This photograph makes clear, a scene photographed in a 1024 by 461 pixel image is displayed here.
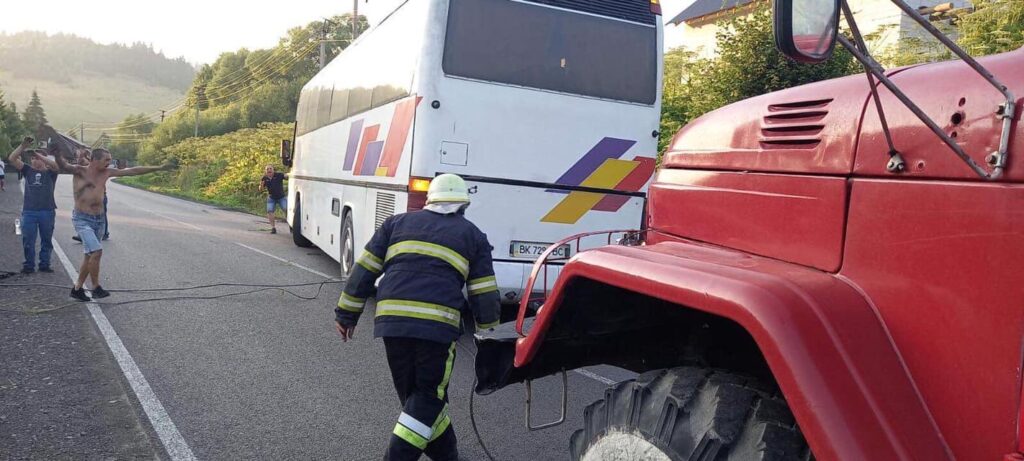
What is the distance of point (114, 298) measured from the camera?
8.41 m

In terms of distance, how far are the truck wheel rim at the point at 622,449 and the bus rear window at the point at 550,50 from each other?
5057 mm

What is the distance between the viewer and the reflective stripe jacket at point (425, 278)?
12.4 feet

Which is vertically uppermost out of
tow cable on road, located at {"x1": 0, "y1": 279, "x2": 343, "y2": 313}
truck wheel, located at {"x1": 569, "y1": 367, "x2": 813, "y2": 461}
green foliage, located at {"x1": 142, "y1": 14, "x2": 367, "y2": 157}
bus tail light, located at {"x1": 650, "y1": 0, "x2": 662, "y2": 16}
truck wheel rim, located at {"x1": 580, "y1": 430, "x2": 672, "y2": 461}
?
green foliage, located at {"x1": 142, "y1": 14, "x2": 367, "y2": 157}

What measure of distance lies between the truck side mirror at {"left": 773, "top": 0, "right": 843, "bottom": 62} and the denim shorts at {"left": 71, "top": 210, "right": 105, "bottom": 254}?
8.24m

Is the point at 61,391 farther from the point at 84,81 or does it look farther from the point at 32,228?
the point at 84,81

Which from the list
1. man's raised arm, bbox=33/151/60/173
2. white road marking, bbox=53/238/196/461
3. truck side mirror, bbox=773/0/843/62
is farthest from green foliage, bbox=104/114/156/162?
truck side mirror, bbox=773/0/843/62

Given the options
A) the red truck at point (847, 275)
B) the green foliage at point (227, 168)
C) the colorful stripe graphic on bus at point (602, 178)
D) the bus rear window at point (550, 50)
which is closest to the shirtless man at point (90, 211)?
the bus rear window at point (550, 50)

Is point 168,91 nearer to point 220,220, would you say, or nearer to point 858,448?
point 220,220

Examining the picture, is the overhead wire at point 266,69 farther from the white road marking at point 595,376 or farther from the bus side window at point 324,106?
the white road marking at point 595,376

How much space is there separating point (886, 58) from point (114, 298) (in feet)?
38.4

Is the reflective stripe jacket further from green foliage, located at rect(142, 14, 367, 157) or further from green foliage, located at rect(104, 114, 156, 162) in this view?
green foliage, located at rect(104, 114, 156, 162)

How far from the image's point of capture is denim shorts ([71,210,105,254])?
809 cm

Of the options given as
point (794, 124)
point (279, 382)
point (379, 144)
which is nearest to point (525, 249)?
point (379, 144)

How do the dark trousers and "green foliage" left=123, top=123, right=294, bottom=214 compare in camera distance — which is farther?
"green foliage" left=123, top=123, right=294, bottom=214
